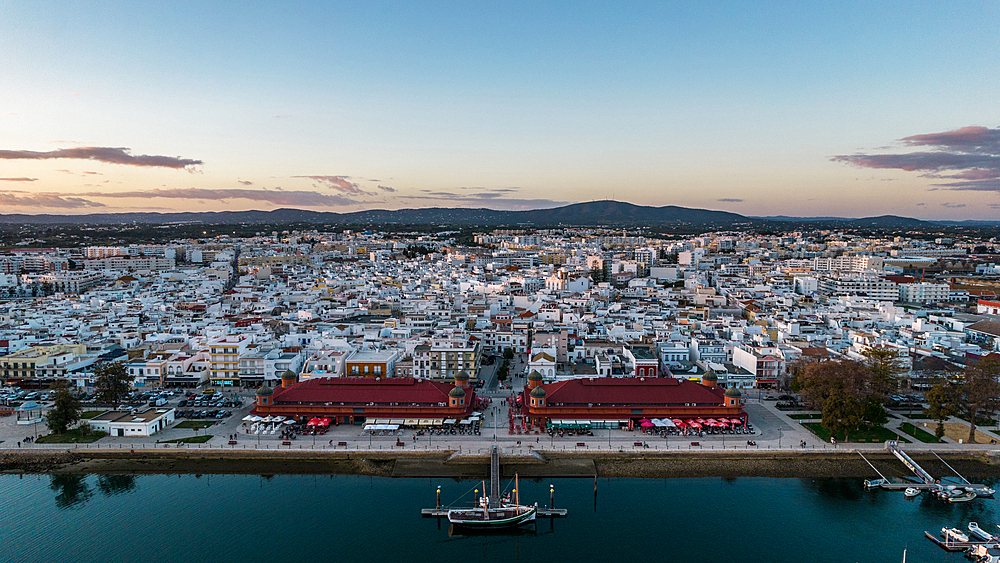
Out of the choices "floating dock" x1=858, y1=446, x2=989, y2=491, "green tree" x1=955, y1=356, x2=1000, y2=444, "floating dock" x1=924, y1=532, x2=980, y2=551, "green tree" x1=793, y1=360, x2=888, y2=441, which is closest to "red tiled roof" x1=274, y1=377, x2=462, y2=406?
"green tree" x1=793, y1=360, x2=888, y2=441

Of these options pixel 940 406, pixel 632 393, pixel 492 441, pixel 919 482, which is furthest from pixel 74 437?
pixel 940 406

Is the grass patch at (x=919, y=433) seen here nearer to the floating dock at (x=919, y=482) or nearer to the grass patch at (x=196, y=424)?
the floating dock at (x=919, y=482)

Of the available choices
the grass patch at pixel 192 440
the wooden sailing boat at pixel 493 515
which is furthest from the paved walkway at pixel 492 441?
the wooden sailing boat at pixel 493 515

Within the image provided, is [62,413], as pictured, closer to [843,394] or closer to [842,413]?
[842,413]

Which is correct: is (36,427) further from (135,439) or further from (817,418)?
(817,418)

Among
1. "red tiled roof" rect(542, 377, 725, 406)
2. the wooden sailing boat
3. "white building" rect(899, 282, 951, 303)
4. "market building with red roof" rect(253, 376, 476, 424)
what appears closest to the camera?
the wooden sailing boat

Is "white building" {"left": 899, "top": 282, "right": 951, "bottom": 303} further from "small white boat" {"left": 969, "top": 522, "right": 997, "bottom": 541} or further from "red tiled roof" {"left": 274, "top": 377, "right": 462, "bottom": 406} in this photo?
"red tiled roof" {"left": 274, "top": 377, "right": 462, "bottom": 406}

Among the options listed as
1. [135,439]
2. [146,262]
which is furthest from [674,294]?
[146,262]
